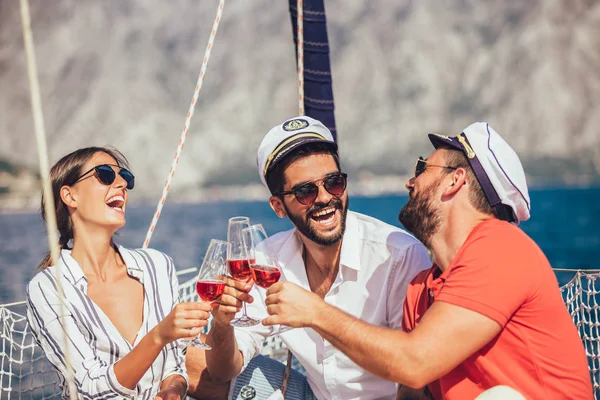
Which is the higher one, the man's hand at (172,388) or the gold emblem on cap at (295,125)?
the gold emblem on cap at (295,125)

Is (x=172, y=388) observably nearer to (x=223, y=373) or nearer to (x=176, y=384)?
(x=176, y=384)

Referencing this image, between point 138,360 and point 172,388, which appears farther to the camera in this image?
point 172,388

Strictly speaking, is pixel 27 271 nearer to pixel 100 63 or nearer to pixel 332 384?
pixel 332 384

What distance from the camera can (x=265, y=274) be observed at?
2.61 metres

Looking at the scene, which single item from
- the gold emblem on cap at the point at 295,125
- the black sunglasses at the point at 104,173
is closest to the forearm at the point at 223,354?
the black sunglasses at the point at 104,173

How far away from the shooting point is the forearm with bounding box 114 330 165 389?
269 cm

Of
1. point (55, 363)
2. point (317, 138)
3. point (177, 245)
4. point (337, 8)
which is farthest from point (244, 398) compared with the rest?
point (337, 8)

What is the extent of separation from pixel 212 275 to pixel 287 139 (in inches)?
38.6

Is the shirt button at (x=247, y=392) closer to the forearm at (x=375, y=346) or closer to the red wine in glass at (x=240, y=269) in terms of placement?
the red wine in glass at (x=240, y=269)

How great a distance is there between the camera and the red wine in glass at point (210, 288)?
262cm

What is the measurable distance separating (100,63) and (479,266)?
174194 mm

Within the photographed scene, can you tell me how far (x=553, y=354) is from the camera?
94.2 inches

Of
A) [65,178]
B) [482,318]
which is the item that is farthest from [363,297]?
[65,178]

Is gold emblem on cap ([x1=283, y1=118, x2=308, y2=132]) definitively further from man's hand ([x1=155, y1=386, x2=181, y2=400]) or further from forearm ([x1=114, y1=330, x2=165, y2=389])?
man's hand ([x1=155, y1=386, x2=181, y2=400])
